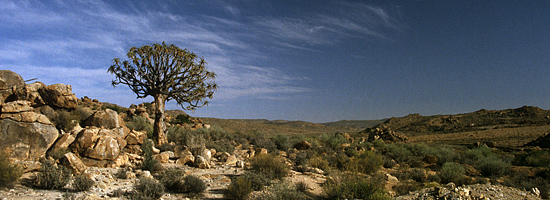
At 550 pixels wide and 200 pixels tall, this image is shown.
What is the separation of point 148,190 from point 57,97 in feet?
28.1

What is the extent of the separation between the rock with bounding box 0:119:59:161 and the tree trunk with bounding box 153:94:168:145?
5.82 meters

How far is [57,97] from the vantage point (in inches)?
471

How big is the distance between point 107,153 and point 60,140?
1498 millimetres

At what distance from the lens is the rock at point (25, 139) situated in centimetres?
793

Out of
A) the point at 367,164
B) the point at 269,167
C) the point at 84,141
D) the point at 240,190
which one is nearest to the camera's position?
the point at 240,190

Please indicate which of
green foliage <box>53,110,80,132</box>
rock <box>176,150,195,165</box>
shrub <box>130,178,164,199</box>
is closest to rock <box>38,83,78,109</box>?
green foliage <box>53,110,80,132</box>

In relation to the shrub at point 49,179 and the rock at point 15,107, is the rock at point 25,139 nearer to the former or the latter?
the rock at point 15,107

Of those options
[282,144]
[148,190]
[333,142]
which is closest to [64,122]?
[148,190]

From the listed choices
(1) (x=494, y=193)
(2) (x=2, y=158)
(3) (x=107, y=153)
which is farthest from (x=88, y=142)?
(1) (x=494, y=193)

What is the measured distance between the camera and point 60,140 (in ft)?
30.2

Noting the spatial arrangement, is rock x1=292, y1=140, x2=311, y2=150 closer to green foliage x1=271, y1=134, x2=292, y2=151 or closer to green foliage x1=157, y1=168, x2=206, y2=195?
green foliage x1=271, y1=134, x2=292, y2=151

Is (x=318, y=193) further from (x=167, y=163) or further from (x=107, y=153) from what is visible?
(x=107, y=153)

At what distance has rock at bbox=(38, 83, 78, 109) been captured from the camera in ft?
38.7

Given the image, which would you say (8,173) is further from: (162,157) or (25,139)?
(162,157)
